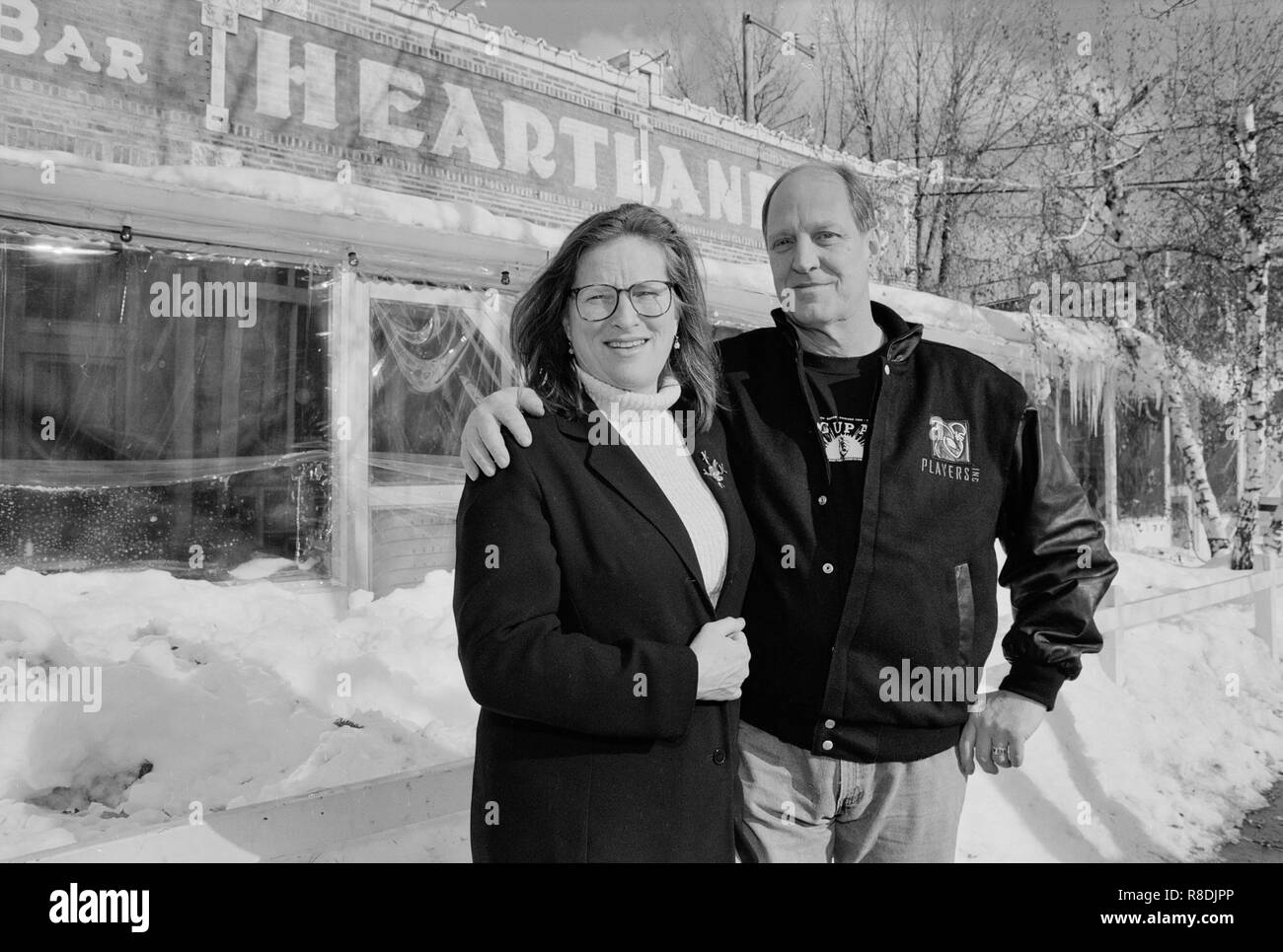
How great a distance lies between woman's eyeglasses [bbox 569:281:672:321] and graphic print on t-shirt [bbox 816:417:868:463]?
20.1 inches

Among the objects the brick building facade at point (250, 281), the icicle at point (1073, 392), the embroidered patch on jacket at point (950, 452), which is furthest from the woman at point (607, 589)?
the icicle at point (1073, 392)

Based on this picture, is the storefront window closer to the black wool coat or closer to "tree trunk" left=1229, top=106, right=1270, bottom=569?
the black wool coat

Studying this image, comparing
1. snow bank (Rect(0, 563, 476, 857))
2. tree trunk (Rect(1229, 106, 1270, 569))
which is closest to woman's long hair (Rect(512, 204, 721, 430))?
snow bank (Rect(0, 563, 476, 857))

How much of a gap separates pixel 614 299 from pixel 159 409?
5.59m

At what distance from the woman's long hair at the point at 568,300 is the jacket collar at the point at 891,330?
0.29m

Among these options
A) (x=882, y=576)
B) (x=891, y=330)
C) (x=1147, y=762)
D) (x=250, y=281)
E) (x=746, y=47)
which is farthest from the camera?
(x=746, y=47)

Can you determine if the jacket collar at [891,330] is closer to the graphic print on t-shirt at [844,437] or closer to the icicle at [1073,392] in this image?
the graphic print on t-shirt at [844,437]

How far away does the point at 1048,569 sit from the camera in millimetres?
1955

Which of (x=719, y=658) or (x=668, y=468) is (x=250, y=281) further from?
(x=719, y=658)

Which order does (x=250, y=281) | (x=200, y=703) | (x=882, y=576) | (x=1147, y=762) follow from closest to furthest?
(x=882, y=576)
(x=200, y=703)
(x=1147, y=762)
(x=250, y=281)

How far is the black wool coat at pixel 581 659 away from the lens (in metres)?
1.49

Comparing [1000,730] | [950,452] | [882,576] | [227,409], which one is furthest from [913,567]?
[227,409]

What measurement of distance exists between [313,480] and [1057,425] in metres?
11.8

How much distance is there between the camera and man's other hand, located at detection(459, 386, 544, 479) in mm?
1586
